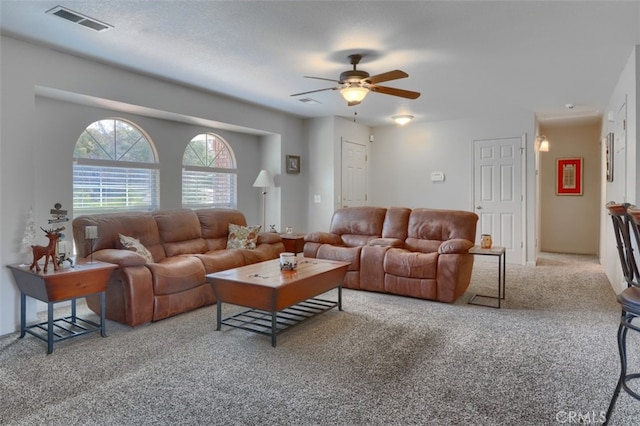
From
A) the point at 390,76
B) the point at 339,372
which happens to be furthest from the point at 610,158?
the point at 339,372

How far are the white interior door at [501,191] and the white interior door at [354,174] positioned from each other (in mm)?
2030

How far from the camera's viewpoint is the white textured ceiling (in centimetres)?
289

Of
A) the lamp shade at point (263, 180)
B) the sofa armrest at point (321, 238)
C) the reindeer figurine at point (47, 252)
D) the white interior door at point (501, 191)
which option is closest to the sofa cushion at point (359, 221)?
the sofa armrest at point (321, 238)

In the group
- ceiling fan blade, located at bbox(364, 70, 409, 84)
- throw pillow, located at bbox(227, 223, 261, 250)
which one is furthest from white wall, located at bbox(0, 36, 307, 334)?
ceiling fan blade, located at bbox(364, 70, 409, 84)

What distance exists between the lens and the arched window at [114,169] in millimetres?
4504

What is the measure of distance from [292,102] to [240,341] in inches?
149

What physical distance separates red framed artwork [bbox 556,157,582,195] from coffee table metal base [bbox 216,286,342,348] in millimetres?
6422

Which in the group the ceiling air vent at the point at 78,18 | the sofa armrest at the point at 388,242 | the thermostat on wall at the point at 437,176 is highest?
the ceiling air vent at the point at 78,18

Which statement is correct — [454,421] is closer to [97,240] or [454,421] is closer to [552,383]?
[552,383]

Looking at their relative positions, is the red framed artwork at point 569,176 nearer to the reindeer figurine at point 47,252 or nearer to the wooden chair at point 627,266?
the wooden chair at point 627,266

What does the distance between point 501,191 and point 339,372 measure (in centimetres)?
529

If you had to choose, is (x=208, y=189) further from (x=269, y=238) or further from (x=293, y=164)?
(x=293, y=164)

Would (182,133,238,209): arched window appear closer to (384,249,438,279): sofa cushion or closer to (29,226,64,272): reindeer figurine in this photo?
(29,226,64,272): reindeer figurine

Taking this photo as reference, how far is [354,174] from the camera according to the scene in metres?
7.44
